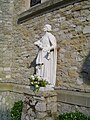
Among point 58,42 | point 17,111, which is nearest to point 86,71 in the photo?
point 58,42

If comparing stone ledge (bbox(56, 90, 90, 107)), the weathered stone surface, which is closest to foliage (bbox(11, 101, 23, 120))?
stone ledge (bbox(56, 90, 90, 107))

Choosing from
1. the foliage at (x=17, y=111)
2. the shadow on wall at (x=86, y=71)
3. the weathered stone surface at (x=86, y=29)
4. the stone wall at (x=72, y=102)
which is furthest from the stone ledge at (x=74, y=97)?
the foliage at (x=17, y=111)

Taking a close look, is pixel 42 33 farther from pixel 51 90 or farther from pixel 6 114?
pixel 6 114

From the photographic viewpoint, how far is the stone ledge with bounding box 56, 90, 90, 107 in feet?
17.7

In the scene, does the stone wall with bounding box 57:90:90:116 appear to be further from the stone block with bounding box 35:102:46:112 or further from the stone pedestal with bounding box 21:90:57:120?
the stone block with bounding box 35:102:46:112

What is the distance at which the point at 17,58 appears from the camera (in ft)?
28.2

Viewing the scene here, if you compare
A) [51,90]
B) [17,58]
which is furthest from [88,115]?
[17,58]

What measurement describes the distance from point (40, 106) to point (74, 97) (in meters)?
0.85

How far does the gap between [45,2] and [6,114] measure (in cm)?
408

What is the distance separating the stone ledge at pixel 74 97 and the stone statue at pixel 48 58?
1.50ft

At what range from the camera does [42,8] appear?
729 cm

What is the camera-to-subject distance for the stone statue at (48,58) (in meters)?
6.43

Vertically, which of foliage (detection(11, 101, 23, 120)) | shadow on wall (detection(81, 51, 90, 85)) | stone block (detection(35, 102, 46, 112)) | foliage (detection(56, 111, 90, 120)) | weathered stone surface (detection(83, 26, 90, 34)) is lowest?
foliage (detection(11, 101, 23, 120))

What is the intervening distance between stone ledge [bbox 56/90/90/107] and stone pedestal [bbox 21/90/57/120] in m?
0.16
